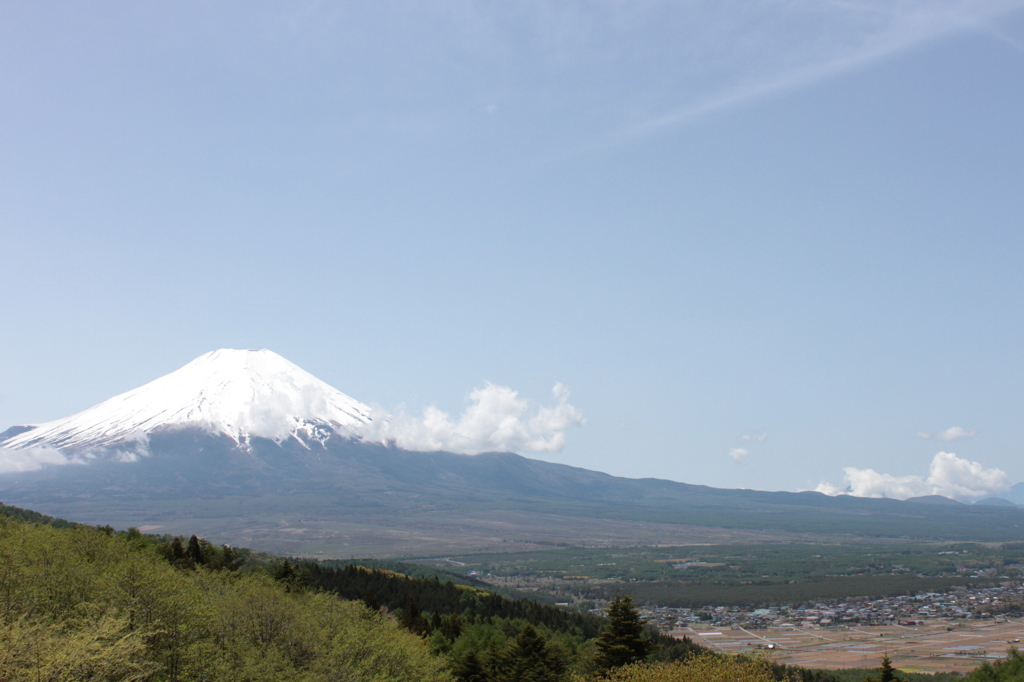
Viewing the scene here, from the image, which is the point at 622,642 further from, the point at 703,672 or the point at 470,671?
the point at 703,672

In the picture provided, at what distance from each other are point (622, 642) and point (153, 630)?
2597 cm

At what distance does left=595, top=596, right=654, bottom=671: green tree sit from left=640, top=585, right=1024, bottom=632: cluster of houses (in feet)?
313

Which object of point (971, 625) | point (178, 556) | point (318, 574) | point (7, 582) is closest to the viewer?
point (7, 582)

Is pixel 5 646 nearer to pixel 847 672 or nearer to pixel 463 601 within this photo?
pixel 463 601

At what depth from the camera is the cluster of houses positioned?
146 m

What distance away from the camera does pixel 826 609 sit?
159625 mm

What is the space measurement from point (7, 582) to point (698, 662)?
2974cm

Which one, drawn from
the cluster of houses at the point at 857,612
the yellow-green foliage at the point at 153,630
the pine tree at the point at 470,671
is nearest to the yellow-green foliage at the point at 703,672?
the yellow-green foliage at the point at 153,630

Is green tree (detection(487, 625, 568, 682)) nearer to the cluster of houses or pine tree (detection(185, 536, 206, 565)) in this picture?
pine tree (detection(185, 536, 206, 565))

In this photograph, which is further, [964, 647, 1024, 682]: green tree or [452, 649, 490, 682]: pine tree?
[964, 647, 1024, 682]: green tree

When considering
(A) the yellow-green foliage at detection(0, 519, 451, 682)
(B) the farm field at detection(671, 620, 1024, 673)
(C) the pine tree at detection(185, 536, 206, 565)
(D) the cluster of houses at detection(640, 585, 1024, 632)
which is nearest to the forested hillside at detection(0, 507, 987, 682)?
(A) the yellow-green foliage at detection(0, 519, 451, 682)

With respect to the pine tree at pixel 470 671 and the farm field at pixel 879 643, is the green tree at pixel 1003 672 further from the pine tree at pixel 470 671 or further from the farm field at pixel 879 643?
the pine tree at pixel 470 671

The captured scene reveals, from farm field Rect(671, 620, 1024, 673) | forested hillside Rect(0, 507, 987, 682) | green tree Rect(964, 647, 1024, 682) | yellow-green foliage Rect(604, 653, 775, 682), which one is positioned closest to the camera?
forested hillside Rect(0, 507, 987, 682)

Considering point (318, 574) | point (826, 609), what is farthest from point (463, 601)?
point (826, 609)
